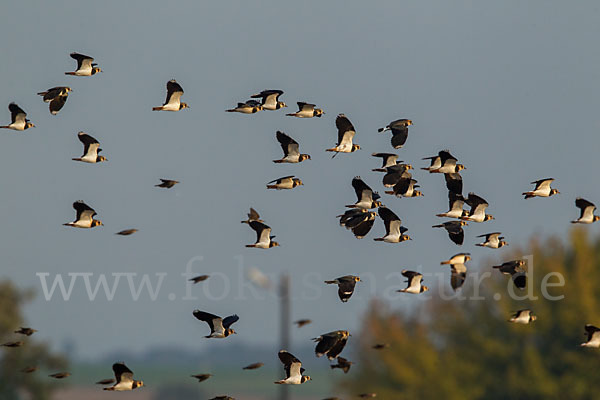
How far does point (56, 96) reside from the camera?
115ft

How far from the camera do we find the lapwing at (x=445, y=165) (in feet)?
117

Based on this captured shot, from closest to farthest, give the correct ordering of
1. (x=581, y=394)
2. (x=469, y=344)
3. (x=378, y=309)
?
(x=581, y=394) → (x=469, y=344) → (x=378, y=309)

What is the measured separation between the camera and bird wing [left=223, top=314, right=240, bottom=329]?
32.6 metres

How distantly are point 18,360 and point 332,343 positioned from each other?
5525 cm

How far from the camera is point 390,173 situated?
3562 cm

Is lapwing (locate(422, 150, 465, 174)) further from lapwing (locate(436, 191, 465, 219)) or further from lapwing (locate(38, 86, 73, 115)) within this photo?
lapwing (locate(38, 86, 73, 115))

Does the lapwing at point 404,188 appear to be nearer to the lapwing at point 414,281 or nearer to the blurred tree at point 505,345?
the lapwing at point 414,281

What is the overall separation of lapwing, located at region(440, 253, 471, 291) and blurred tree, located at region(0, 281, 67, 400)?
49593 millimetres

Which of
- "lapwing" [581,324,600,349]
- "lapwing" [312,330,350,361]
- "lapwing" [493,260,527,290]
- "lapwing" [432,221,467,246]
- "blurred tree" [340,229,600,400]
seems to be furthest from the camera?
"blurred tree" [340,229,600,400]

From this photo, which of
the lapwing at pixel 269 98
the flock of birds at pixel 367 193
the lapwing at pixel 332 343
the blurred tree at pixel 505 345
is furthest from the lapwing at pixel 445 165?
the blurred tree at pixel 505 345

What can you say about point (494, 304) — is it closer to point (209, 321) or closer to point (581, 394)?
point (581, 394)

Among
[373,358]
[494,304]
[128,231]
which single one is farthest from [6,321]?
[128,231]

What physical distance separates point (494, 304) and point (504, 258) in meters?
5.11

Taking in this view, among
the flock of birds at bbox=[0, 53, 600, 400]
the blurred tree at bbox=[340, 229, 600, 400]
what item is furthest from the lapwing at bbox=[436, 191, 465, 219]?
the blurred tree at bbox=[340, 229, 600, 400]
